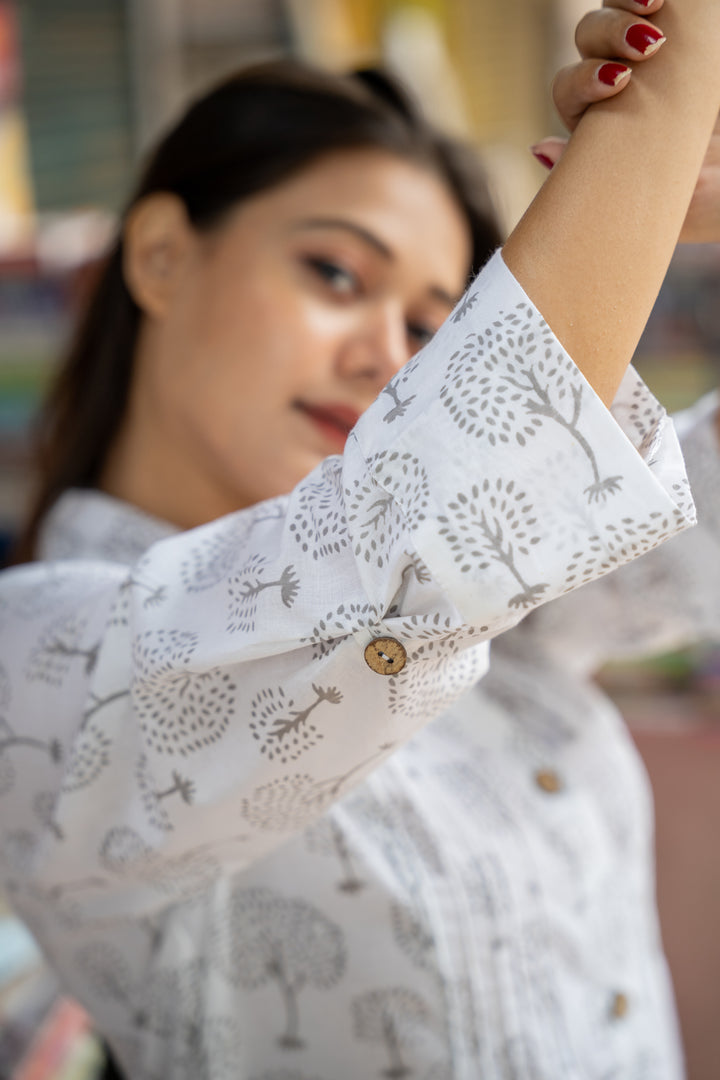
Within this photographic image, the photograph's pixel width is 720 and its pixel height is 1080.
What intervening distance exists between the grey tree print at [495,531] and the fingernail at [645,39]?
197 millimetres

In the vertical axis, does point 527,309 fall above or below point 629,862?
above

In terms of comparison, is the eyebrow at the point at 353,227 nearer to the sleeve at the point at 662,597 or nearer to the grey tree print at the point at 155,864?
the sleeve at the point at 662,597

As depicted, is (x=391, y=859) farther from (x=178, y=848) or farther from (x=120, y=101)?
(x=120, y=101)

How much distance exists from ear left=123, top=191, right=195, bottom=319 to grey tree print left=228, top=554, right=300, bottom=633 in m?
0.54

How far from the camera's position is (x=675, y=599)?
3.17ft

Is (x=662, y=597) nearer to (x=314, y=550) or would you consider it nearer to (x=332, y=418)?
(x=332, y=418)

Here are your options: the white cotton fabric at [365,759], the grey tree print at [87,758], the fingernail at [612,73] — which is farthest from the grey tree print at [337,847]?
the fingernail at [612,73]

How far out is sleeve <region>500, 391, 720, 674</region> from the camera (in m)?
0.91

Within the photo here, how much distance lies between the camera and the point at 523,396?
396mm

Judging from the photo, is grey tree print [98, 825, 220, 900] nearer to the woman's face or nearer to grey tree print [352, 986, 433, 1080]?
grey tree print [352, 986, 433, 1080]

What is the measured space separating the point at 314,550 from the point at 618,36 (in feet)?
0.85

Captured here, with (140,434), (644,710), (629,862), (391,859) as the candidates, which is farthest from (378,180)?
(644,710)

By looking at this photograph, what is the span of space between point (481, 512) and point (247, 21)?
2.56m

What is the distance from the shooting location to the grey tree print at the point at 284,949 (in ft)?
2.44
